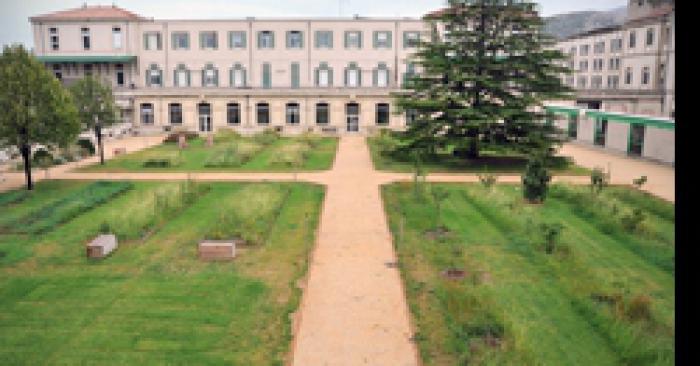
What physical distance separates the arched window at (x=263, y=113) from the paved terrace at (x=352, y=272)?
24131mm

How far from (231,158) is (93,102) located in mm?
8481

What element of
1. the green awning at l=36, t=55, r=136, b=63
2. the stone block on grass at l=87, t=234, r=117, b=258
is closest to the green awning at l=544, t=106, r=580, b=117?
the stone block on grass at l=87, t=234, r=117, b=258

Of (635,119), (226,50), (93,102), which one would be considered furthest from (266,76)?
(635,119)

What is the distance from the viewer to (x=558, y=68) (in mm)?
31734

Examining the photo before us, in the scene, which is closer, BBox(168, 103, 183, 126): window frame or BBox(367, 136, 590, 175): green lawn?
BBox(367, 136, 590, 175): green lawn

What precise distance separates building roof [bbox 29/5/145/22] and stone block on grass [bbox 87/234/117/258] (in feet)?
149

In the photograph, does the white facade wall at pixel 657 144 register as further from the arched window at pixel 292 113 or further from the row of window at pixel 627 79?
the arched window at pixel 292 113

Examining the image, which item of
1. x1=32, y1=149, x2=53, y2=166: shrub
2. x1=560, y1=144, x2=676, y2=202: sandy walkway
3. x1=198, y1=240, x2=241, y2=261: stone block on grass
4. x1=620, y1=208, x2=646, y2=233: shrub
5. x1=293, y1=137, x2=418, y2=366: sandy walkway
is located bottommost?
x1=293, y1=137, x2=418, y2=366: sandy walkway

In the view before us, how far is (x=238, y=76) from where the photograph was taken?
57.0m

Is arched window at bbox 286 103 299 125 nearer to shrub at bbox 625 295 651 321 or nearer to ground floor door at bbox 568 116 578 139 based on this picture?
ground floor door at bbox 568 116 578 139

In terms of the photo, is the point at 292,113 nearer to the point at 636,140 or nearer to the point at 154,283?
the point at 636,140

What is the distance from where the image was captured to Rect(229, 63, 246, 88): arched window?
187ft

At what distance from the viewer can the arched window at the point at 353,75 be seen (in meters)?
56.8

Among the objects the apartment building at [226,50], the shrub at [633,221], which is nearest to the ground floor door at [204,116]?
the apartment building at [226,50]
